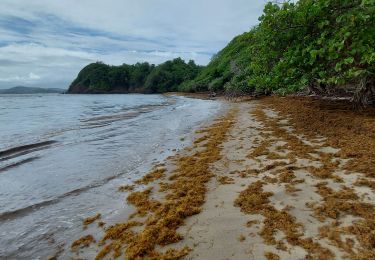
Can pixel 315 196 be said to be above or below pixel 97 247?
above

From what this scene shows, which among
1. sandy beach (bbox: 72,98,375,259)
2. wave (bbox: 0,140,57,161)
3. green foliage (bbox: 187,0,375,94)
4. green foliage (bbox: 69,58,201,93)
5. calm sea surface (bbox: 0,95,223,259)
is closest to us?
sandy beach (bbox: 72,98,375,259)

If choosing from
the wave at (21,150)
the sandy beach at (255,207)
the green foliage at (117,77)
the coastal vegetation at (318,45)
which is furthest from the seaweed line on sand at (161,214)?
the green foliage at (117,77)

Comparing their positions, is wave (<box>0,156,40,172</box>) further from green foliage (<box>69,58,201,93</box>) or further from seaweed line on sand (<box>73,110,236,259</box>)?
green foliage (<box>69,58,201,93</box>)

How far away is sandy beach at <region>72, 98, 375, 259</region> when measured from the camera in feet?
11.2

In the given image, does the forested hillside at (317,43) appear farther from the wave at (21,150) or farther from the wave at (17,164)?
the wave at (21,150)

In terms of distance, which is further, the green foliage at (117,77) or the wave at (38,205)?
the green foliage at (117,77)

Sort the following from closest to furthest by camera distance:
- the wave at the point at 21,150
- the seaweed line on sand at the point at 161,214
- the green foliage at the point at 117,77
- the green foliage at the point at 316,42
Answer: the seaweed line on sand at the point at 161,214 < the green foliage at the point at 316,42 < the wave at the point at 21,150 < the green foliage at the point at 117,77

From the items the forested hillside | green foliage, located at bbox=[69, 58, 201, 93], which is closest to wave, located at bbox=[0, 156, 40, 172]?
the forested hillside

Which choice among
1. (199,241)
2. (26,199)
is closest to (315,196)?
(199,241)

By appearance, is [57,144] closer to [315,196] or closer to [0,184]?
[0,184]

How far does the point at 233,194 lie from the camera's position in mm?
5012

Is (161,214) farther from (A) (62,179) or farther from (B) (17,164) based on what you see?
(B) (17,164)

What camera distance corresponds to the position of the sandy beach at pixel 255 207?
11.2ft

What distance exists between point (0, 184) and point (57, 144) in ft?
16.2
